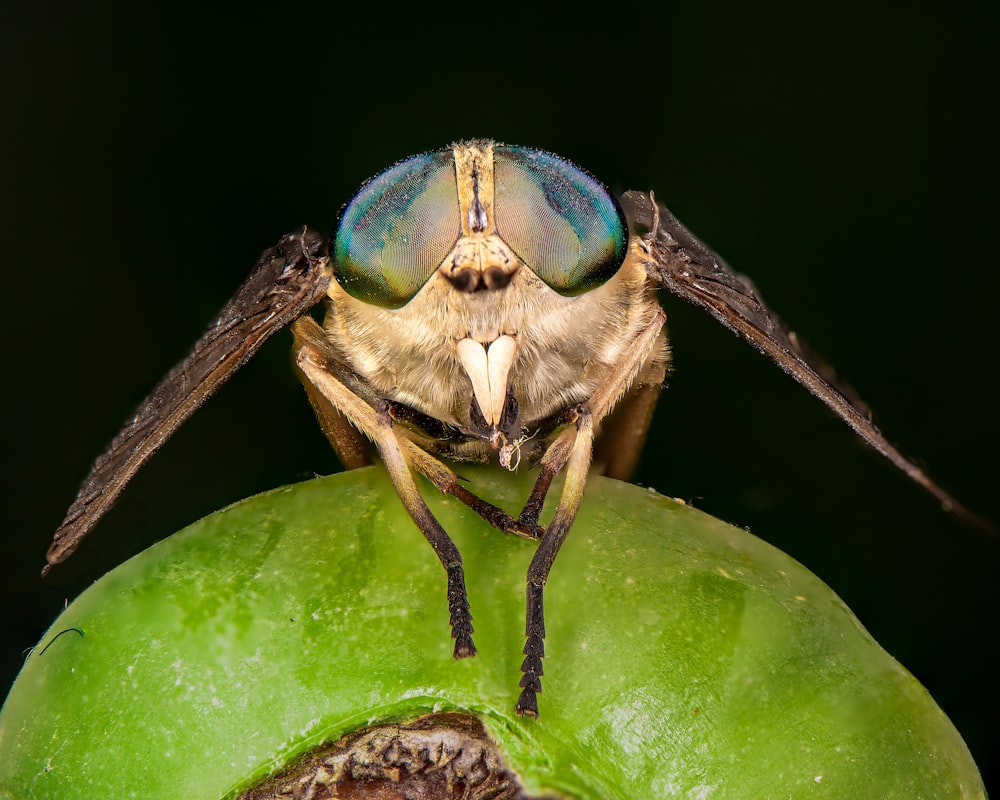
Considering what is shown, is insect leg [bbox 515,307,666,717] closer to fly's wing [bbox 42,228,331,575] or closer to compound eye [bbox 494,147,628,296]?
compound eye [bbox 494,147,628,296]

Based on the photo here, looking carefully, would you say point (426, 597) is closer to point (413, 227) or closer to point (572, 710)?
point (572, 710)

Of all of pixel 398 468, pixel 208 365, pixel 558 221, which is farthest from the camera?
pixel 558 221

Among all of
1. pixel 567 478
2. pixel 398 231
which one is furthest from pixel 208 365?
pixel 567 478

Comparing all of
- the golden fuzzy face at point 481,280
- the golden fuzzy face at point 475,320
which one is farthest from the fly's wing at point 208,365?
the golden fuzzy face at point 481,280

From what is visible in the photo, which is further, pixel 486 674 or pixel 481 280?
pixel 481 280

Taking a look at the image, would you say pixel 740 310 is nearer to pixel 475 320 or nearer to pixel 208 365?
pixel 475 320

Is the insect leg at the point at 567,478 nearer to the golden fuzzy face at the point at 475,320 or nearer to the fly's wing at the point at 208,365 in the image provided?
the golden fuzzy face at the point at 475,320

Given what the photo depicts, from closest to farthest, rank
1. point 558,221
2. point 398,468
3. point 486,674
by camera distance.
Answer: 1. point 486,674
2. point 398,468
3. point 558,221
